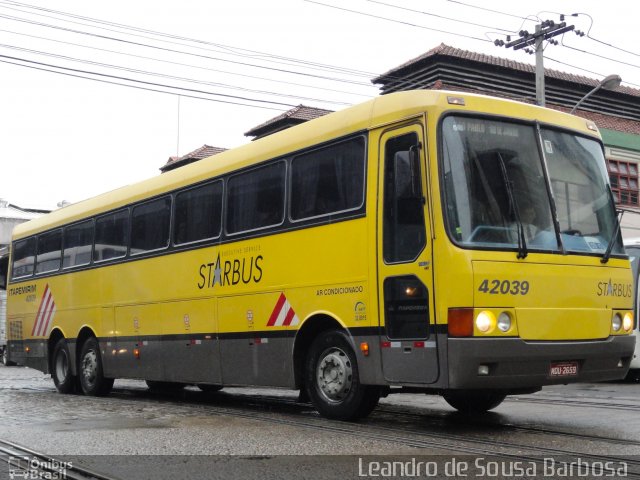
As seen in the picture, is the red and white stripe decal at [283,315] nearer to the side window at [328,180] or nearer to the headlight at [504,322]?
the side window at [328,180]

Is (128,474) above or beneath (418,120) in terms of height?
beneath

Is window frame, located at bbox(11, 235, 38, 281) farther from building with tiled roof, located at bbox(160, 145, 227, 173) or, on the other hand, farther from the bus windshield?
building with tiled roof, located at bbox(160, 145, 227, 173)

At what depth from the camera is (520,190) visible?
28.1 ft

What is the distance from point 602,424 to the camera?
30.0ft

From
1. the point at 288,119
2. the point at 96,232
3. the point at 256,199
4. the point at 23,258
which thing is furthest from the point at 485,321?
the point at 288,119

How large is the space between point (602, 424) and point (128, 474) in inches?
200

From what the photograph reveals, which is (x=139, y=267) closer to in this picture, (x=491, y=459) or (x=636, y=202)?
(x=491, y=459)

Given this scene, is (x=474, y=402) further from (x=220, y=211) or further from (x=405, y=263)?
(x=220, y=211)

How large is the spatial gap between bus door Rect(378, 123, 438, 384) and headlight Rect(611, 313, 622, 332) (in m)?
2.07

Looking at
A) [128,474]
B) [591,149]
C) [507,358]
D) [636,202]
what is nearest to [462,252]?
[507,358]

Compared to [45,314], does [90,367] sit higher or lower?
lower

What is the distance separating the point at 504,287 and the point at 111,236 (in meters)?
8.48

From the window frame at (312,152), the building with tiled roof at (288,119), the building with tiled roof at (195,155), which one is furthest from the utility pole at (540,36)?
the building with tiled roof at (195,155)

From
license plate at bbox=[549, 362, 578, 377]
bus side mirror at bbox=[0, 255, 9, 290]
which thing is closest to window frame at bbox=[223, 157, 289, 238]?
license plate at bbox=[549, 362, 578, 377]
